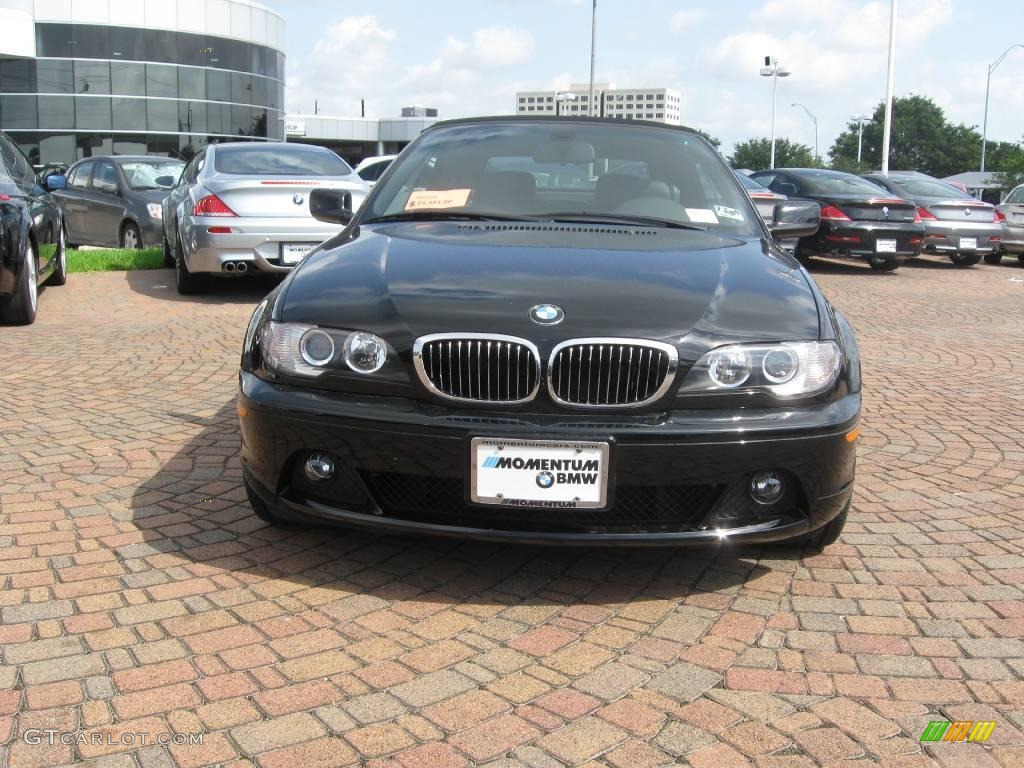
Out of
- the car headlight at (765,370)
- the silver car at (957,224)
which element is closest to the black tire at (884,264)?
the silver car at (957,224)

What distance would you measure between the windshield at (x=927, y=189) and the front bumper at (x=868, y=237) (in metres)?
2.64

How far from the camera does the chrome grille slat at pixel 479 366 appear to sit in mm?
3064

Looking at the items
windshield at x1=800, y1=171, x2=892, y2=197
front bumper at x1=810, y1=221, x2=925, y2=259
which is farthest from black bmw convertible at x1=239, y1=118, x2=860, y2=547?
windshield at x1=800, y1=171, x2=892, y2=197

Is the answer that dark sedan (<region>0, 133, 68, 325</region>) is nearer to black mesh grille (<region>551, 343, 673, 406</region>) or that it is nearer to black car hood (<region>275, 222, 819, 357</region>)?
black car hood (<region>275, 222, 819, 357</region>)

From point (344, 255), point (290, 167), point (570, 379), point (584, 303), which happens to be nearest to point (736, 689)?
point (570, 379)

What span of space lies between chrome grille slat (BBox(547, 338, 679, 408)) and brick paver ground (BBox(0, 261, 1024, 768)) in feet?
2.15

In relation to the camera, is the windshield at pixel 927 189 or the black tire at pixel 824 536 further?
the windshield at pixel 927 189

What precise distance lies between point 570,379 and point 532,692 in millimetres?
882

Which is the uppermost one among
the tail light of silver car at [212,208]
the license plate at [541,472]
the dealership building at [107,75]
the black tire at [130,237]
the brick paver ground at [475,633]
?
the dealership building at [107,75]

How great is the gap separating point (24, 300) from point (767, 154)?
8988 centimetres

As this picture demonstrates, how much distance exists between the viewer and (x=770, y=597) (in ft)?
10.9

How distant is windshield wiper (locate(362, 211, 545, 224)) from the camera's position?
13.8 feet

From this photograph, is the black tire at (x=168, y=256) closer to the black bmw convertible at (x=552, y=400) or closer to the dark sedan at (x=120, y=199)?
the dark sedan at (x=120, y=199)

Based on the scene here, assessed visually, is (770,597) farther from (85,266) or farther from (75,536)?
(85,266)
